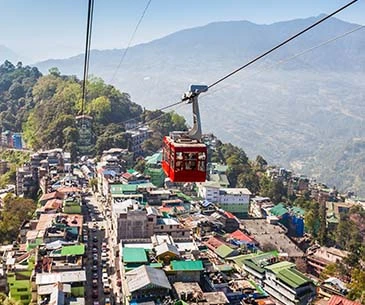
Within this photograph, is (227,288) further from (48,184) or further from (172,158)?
(48,184)

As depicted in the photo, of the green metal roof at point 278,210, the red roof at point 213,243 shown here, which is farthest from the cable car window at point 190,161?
the green metal roof at point 278,210

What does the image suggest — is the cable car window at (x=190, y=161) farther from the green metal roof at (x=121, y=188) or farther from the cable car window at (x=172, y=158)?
the green metal roof at (x=121, y=188)

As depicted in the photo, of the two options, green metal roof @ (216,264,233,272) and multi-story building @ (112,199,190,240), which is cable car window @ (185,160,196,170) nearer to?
green metal roof @ (216,264,233,272)

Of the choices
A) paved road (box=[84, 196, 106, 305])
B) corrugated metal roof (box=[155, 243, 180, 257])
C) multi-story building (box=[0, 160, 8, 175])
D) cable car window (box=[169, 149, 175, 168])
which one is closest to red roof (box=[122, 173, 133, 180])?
paved road (box=[84, 196, 106, 305])

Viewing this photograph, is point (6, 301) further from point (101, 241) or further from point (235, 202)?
point (235, 202)

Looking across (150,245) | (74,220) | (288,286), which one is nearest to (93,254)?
(74,220)
